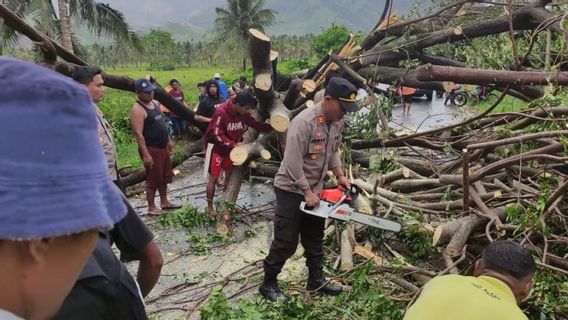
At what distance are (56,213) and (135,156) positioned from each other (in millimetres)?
8165

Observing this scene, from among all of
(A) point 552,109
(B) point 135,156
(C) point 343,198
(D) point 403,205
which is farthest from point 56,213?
(B) point 135,156

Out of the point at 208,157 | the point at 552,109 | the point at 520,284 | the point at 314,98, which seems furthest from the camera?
the point at 314,98

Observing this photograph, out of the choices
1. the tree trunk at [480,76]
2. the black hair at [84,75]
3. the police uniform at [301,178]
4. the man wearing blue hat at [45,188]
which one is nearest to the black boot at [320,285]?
the police uniform at [301,178]

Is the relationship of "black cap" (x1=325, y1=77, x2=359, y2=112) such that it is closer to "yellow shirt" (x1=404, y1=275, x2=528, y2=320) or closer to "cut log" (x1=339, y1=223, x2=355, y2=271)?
"cut log" (x1=339, y1=223, x2=355, y2=271)

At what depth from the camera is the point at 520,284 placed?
2018 mm

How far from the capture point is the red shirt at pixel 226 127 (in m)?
5.24

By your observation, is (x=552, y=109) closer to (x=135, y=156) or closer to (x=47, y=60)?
(x=47, y=60)

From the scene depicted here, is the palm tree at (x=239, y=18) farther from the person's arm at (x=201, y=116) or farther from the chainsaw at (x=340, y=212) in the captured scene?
the chainsaw at (x=340, y=212)

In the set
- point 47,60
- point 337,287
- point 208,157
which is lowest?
point 337,287

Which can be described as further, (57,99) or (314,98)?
(314,98)

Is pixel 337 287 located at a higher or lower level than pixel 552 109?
lower

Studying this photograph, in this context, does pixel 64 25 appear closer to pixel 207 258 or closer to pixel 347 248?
pixel 207 258

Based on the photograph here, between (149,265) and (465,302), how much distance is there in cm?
117

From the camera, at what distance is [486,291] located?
1794 millimetres
